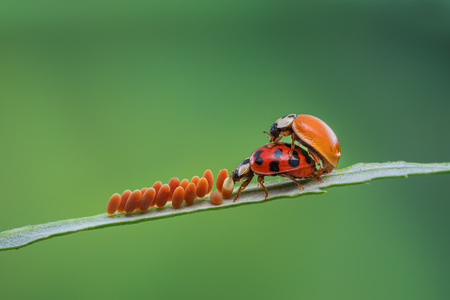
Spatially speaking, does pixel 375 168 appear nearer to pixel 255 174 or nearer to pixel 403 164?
pixel 403 164

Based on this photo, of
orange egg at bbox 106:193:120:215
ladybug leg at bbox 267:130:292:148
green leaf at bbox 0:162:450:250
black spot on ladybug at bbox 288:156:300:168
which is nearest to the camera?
green leaf at bbox 0:162:450:250

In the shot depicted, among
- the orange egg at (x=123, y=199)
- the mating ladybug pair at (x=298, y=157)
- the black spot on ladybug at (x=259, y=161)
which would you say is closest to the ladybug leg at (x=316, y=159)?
the mating ladybug pair at (x=298, y=157)

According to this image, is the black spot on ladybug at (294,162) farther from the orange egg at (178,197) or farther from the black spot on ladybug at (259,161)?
the orange egg at (178,197)

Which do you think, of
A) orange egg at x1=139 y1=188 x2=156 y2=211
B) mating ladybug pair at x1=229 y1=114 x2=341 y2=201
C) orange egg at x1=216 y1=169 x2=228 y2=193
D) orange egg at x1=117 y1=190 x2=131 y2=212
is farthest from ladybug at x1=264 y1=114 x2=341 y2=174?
orange egg at x1=117 y1=190 x2=131 y2=212

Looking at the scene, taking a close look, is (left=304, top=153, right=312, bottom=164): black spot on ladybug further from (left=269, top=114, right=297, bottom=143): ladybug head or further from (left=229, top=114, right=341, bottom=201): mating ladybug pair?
(left=269, top=114, right=297, bottom=143): ladybug head

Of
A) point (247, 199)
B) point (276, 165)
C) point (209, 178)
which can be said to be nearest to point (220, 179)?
point (209, 178)

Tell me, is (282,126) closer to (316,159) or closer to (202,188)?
(316,159)

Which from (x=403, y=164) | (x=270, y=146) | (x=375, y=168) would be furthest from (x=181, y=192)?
(x=403, y=164)
